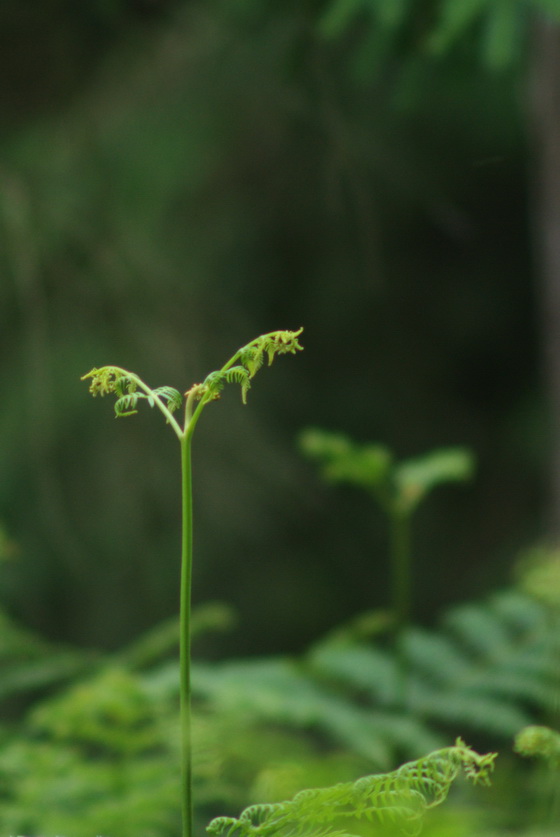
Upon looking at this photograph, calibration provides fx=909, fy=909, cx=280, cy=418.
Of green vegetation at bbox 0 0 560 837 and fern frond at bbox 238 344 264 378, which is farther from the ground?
green vegetation at bbox 0 0 560 837

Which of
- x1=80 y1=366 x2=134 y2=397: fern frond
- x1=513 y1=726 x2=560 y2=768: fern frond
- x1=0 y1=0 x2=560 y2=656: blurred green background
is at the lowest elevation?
x1=513 y1=726 x2=560 y2=768: fern frond

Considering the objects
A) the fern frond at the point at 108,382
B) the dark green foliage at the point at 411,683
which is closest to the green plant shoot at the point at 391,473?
the dark green foliage at the point at 411,683

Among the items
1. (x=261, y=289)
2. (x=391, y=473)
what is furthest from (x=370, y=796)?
(x=261, y=289)

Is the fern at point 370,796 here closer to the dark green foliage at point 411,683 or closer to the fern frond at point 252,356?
the fern frond at point 252,356

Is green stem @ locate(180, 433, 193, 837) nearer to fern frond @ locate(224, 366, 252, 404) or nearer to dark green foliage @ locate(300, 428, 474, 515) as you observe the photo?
fern frond @ locate(224, 366, 252, 404)

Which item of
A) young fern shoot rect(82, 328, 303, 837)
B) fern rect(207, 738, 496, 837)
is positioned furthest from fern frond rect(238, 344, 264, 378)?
fern rect(207, 738, 496, 837)

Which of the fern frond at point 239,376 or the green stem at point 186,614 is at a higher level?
the fern frond at point 239,376

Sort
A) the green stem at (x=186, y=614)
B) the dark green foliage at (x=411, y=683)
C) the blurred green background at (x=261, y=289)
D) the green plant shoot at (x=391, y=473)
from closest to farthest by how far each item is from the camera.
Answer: the green stem at (x=186, y=614)
the dark green foliage at (x=411, y=683)
the green plant shoot at (x=391, y=473)
the blurred green background at (x=261, y=289)

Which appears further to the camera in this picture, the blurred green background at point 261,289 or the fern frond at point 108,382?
the blurred green background at point 261,289

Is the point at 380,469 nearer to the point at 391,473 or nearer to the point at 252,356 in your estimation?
the point at 391,473
